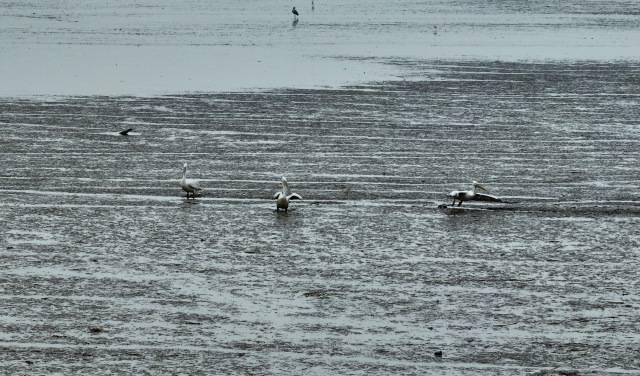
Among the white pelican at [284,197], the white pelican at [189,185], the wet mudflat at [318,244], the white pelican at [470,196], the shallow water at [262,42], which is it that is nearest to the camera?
the wet mudflat at [318,244]

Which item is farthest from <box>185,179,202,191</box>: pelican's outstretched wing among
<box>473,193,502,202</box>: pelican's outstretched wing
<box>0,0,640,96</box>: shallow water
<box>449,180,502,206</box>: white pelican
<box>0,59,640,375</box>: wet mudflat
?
<box>0,0,640,96</box>: shallow water

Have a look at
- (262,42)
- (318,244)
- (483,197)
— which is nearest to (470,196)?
(483,197)

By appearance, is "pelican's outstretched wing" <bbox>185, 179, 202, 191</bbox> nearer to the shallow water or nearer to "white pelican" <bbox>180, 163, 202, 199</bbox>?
"white pelican" <bbox>180, 163, 202, 199</bbox>

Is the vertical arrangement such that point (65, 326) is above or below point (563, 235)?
below

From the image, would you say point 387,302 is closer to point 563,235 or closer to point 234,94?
point 563,235

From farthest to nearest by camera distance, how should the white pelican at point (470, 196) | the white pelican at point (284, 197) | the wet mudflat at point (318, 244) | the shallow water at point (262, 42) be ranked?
the shallow water at point (262, 42) → the white pelican at point (470, 196) → the white pelican at point (284, 197) → the wet mudflat at point (318, 244)

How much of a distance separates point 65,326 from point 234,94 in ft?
64.4

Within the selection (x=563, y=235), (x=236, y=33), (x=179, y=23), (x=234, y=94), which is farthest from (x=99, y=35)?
(x=563, y=235)

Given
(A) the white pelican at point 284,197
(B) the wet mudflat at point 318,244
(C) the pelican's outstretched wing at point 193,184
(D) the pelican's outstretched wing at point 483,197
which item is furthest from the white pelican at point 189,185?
(D) the pelican's outstretched wing at point 483,197

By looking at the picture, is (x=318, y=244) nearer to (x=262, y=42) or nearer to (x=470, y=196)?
(x=470, y=196)

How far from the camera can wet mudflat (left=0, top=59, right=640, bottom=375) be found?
11.0 m

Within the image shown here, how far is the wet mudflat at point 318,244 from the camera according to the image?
36.0ft

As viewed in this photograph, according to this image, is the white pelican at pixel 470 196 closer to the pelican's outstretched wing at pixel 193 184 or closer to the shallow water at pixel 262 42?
the pelican's outstretched wing at pixel 193 184

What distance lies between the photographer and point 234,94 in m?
30.9
